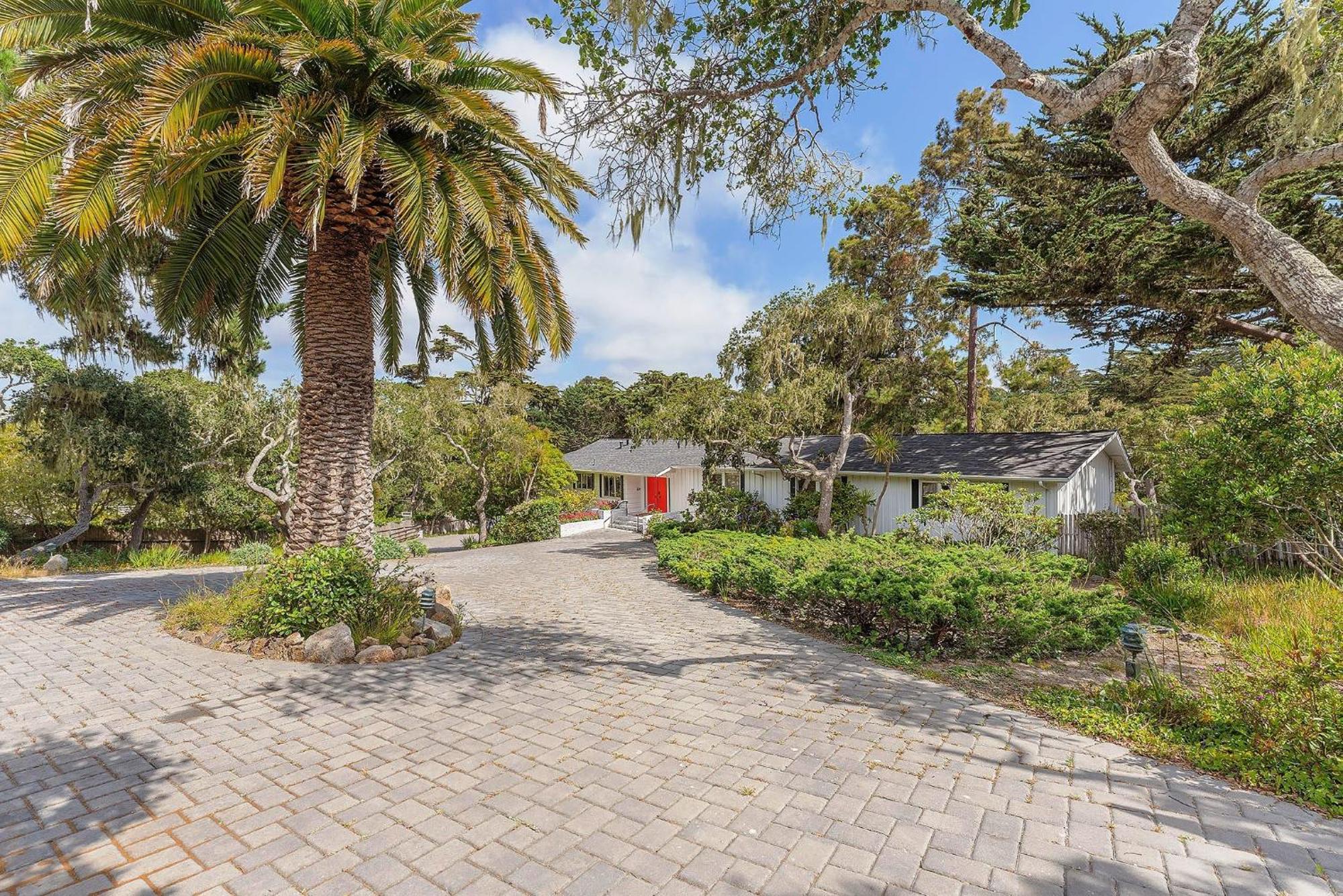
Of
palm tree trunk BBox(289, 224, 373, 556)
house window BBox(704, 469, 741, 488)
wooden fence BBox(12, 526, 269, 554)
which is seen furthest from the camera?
house window BBox(704, 469, 741, 488)

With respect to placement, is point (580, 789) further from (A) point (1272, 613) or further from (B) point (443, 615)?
(A) point (1272, 613)

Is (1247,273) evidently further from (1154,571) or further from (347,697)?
(347,697)

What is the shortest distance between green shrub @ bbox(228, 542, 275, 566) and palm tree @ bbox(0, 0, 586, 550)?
29.3 ft

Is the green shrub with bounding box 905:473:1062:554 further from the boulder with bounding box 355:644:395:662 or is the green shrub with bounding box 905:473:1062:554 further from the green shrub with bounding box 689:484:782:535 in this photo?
the boulder with bounding box 355:644:395:662

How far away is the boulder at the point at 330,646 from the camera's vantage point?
240 inches

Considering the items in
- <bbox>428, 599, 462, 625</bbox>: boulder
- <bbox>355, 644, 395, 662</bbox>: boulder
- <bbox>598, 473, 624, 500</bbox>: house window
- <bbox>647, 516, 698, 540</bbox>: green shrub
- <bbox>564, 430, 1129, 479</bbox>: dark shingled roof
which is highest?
<bbox>564, 430, 1129, 479</bbox>: dark shingled roof

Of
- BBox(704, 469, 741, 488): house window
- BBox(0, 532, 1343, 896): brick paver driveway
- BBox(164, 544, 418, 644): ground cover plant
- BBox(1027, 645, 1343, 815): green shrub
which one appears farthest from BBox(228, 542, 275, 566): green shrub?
BBox(1027, 645, 1343, 815): green shrub

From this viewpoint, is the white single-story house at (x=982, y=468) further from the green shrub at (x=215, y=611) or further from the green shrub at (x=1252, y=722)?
the green shrub at (x=215, y=611)

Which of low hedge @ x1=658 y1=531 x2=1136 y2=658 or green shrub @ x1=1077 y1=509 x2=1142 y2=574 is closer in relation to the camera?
low hedge @ x1=658 y1=531 x2=1136 y2=658

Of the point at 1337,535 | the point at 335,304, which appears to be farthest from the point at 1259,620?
the point at 335,304

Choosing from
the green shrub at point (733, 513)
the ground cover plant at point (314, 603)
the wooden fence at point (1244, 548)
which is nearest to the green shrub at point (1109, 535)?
the wooden fence at point (1244, 548)

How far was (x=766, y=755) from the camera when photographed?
4180 millimetres

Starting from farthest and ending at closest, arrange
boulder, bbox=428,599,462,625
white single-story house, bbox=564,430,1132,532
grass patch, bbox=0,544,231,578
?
1. white single-story house, bbox=564,430,1132,532
2. grass patch, bbox=0,544,231,578
3. boulder, bbox=428,599,462,625

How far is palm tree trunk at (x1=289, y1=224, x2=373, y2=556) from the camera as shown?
23.1ft
